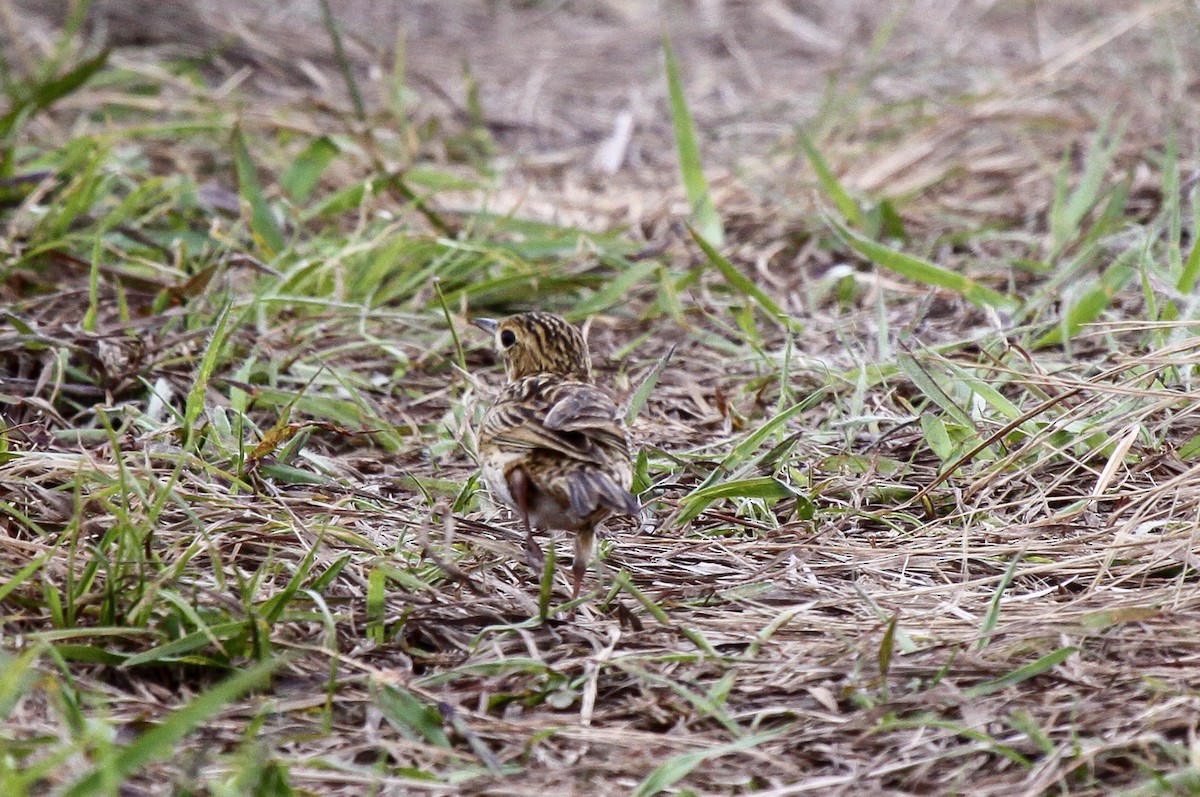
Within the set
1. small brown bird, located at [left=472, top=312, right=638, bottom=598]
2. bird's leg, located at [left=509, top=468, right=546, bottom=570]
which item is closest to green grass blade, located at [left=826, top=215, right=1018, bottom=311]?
small brown bird, located at [left=472, top=312, right=638, bottom=598]

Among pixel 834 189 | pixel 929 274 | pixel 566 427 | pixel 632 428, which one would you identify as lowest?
pixel 632 428

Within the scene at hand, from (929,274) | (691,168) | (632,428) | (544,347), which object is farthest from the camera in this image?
(691,168)

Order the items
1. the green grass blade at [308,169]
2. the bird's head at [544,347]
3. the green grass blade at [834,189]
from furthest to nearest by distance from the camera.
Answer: the green grass blade at [308,169] < the green grass blade at [834,189] < the bird's head at [544,347]

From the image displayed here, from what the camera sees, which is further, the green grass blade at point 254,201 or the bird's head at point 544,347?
the green grass blade at point 254,201

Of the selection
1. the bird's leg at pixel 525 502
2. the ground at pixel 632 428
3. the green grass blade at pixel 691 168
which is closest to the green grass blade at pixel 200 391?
the ground at pixel 632 428

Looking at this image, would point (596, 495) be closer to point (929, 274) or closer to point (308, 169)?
point (929, 274)

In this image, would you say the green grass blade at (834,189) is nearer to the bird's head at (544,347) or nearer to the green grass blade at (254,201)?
the bird's head at (544,347)

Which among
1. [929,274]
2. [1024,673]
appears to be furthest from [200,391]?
[929,274]
